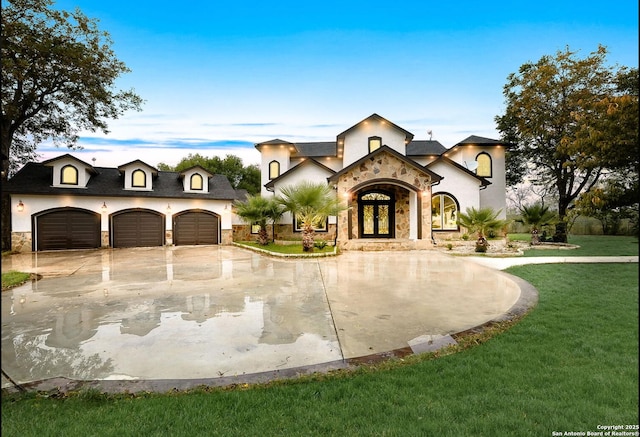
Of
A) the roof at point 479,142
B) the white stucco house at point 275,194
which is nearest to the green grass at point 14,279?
the white stucco house at point 275,194

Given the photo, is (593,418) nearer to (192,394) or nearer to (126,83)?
(192,394)

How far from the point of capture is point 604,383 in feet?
10.2

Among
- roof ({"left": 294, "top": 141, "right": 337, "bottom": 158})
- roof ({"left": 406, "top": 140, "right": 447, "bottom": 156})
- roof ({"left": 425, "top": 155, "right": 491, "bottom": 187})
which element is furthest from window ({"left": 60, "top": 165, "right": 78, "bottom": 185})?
roof ({"left": 406, "top": 140, "right": 447, "bottom": 156})

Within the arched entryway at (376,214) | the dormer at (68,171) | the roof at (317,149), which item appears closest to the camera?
the dormer at (68,171)

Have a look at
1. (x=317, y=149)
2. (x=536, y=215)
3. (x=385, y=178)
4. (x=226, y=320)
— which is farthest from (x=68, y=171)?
(x=536, y=215)

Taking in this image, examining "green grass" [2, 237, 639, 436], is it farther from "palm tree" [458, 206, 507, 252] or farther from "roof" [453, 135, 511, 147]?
"roof" [453, 135, 511, 147]

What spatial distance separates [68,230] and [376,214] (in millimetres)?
16864

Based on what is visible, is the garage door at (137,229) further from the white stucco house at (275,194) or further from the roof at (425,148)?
the roof at (425,148)

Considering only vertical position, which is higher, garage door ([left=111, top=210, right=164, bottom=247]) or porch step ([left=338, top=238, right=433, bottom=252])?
garage door ([left=111, top=210, right=164, bottom=247])

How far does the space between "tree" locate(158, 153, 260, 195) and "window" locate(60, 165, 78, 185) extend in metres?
24.8

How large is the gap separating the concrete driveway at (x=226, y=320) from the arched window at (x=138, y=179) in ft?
36.5

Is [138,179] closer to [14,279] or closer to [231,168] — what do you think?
[14,279]

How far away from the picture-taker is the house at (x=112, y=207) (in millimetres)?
17406

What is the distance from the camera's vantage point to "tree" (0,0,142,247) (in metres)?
14.2
